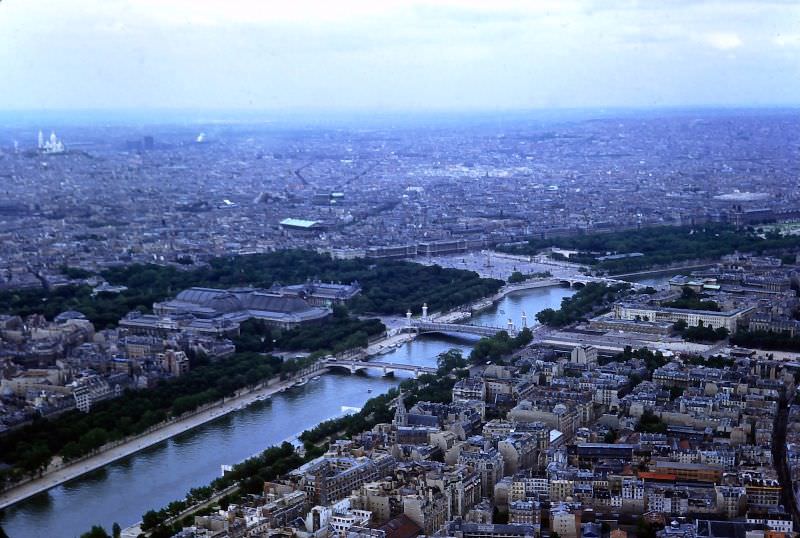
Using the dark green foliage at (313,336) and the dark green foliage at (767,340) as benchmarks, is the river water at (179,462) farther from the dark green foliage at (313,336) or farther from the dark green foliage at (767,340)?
the dark green foliage at (767,340)

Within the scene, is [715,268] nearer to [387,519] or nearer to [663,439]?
[663,439]

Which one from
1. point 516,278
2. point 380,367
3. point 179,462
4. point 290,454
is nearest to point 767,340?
point 380,367

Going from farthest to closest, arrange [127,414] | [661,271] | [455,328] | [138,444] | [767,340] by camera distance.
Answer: [661,271], [455,328], [767,340], [127,414], [138,444]

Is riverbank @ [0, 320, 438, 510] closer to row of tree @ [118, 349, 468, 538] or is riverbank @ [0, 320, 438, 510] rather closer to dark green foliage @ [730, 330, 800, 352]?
row of tree @ [118, 349, 468, 538]

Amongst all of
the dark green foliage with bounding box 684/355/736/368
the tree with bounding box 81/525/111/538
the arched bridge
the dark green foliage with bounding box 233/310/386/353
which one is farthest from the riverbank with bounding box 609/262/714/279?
the tree with bounding box 81/525/111/538

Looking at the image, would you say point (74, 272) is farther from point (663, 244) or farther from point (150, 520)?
point (150, 520)
